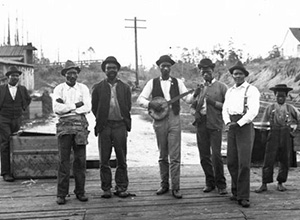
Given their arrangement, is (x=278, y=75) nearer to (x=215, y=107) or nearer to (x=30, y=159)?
(x=215, y=107)

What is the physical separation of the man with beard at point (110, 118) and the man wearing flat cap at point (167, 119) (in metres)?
0.35

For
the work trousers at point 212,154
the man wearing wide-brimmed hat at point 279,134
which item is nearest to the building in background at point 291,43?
the man wearing wide-brimmed hat at point 279,134

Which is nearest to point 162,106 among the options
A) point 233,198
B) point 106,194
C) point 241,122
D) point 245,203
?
point 241,122

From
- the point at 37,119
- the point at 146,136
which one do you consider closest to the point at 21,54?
the point at 37,119

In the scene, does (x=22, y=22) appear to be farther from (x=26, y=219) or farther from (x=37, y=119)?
(x=26, y=219)

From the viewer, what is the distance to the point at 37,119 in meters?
21.8

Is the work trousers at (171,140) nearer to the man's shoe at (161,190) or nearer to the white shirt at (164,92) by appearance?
the man's shoe at (161,190)

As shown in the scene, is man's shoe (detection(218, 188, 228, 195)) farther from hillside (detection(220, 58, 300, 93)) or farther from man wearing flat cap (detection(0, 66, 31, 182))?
hillside (detection(220, 58, 300, 93))

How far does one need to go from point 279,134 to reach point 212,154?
102 cm

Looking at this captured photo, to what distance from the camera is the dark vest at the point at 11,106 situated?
6.07 metres

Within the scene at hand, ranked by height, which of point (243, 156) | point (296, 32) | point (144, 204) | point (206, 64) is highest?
point (296, 32)

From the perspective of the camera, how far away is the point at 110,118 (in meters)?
4.99

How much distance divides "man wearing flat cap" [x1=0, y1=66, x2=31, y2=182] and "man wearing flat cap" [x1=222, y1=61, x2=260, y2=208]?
3425mm

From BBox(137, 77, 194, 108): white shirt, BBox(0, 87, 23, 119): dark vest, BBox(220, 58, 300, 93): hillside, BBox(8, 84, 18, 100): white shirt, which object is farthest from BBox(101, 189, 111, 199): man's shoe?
BBox(220, 58, 300, 93): hillside
